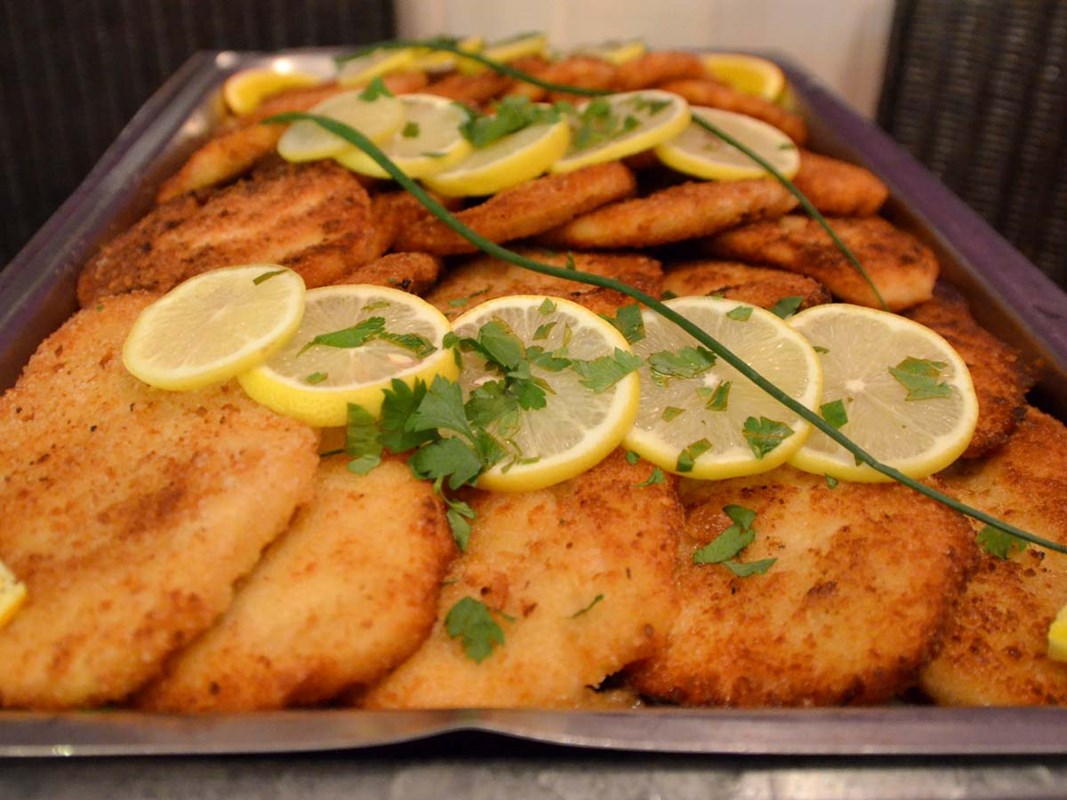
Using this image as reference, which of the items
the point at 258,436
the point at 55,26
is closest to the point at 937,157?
the point at 258,436

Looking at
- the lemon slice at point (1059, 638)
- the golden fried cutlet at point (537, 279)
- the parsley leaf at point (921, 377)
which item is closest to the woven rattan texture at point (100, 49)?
the golden fried cutlet at point (537, 279)

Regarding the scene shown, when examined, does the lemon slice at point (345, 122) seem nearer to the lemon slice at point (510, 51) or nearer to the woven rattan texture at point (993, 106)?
the lemon slice at point (510, 51)

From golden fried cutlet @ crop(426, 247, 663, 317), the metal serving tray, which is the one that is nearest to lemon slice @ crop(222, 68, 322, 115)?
the metal serving tray

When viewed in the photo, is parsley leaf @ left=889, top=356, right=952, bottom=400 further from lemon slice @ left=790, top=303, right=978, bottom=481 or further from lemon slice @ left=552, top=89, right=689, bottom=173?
lemon slice @ left=552, top=89, right=689, bottom=173

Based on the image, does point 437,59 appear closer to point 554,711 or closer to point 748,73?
point 748,73

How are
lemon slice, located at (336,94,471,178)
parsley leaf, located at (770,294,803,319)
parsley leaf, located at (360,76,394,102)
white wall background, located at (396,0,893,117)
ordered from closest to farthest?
parsley leaf, located at (770,294,803,319), lemon slice, located at (336,94,471,178), parsley leaf, located at (360,76,394,102), white wall background, located at (396,0,893,117)

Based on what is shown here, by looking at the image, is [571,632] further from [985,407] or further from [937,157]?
[937,157]
